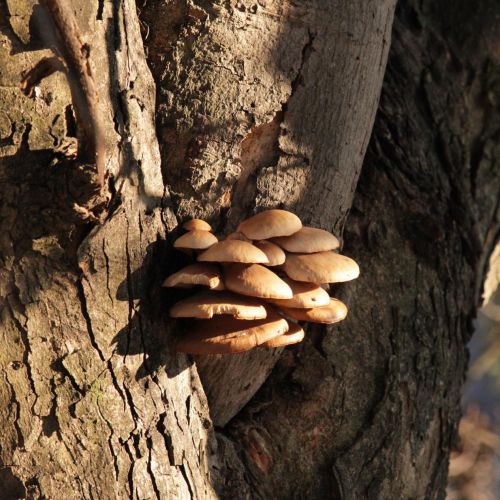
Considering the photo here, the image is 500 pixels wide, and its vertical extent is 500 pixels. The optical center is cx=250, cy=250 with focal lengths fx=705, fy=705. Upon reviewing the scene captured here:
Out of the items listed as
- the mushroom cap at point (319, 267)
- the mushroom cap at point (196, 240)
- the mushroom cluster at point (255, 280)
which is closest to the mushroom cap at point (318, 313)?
the mushroom cluster at point (255, 280)

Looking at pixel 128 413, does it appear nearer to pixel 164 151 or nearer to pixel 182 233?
pixel 182 233

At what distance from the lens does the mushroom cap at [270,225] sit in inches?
88.3

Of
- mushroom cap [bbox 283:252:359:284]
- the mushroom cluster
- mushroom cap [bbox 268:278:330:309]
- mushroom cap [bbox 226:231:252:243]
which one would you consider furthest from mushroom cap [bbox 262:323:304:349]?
mushroom cap [bbox 226:231:252:243]

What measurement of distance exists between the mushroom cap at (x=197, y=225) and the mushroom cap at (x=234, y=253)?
0.13m

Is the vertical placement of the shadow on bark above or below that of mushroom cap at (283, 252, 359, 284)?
below

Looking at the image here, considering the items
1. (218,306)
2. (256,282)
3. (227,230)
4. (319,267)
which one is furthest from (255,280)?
(227,230)

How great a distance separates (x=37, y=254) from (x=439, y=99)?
219cm

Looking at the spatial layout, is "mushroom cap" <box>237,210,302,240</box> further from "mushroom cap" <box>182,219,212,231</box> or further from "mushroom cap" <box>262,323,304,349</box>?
"mushroom cap" <box>262,323,304,349</box>

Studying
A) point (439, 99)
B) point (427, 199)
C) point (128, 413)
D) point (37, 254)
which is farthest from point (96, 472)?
point (439, 99)

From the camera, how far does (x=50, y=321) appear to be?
207 centimetres

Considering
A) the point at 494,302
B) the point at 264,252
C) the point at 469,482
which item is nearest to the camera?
the point at 264,252

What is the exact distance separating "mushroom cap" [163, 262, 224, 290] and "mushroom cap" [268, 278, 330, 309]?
208 mm

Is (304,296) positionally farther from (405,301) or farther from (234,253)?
(405,301)

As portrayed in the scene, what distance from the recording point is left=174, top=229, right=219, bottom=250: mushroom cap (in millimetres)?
2178
